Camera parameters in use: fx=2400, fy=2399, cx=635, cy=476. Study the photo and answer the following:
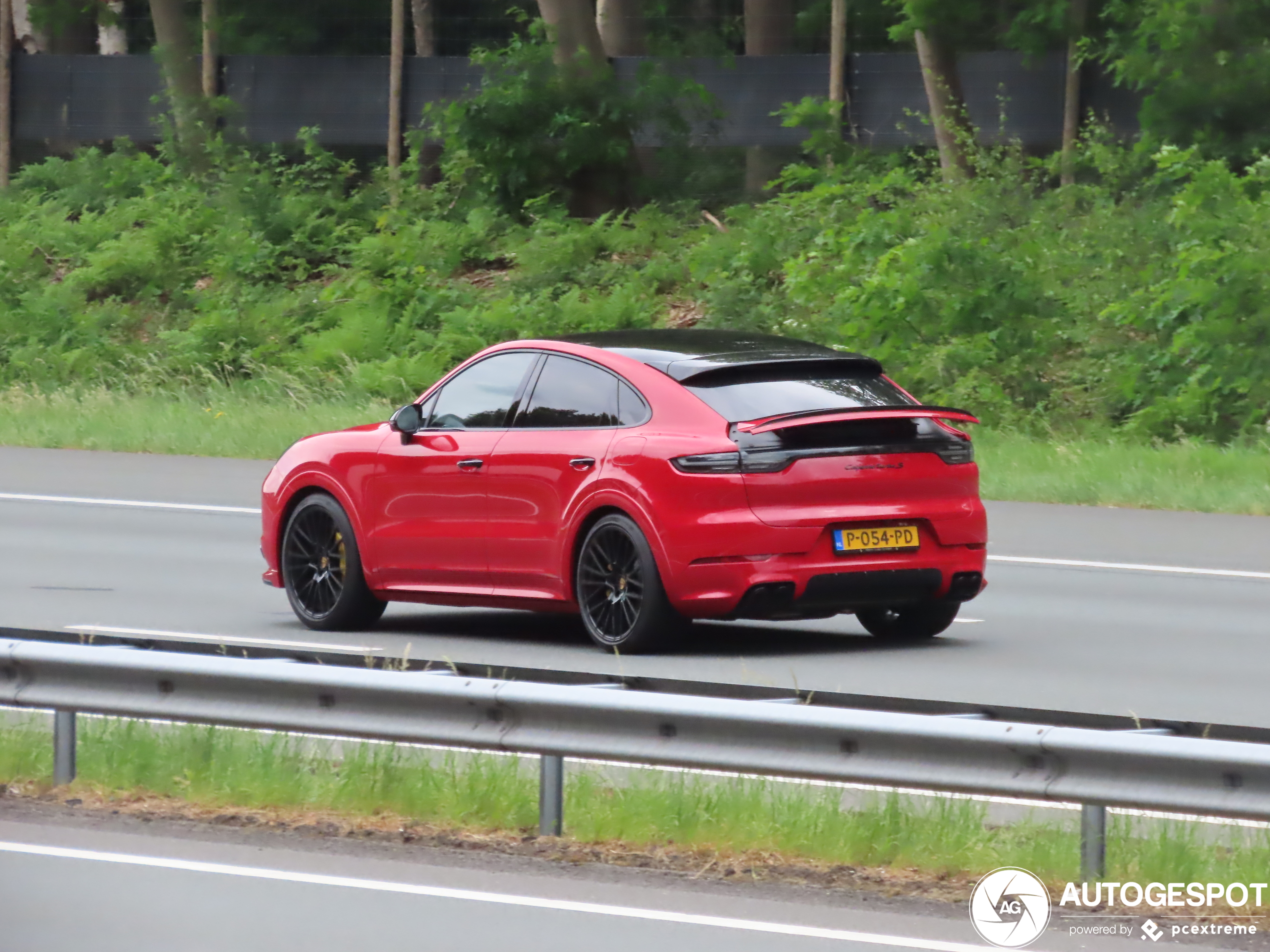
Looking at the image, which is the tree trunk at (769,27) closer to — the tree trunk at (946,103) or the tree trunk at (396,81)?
the tree trunk at (946,103)

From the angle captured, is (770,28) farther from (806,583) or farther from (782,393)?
(806,583)

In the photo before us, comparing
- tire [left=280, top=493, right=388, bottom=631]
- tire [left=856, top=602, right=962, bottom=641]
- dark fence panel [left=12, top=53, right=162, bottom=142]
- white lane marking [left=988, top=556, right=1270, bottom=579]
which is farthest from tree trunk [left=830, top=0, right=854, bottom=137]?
tire [left=856, top=602, right=962, bottom=641]

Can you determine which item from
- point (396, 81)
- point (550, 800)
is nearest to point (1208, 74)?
point (396, 81)

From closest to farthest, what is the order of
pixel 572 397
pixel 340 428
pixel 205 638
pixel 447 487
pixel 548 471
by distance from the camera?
pixel 548 471, pixel 572 397, pixel 447 487, pixel 205 638, pixel 340 428

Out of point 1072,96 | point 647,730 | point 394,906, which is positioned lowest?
point 394,906

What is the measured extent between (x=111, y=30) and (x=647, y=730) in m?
42.7

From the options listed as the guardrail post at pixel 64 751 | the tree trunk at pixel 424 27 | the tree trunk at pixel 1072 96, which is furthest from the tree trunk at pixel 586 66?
the guardrail post at pixel 64 751

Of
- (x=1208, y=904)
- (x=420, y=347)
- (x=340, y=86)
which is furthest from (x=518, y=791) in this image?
(x=340, y=86)

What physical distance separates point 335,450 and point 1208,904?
23.3ft

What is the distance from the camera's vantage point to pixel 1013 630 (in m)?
13.2

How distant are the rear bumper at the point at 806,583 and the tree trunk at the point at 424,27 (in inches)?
1293

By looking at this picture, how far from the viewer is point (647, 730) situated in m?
7.49

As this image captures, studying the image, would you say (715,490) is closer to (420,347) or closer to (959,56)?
(420,347)

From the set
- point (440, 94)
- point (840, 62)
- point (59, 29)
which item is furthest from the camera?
point (59, 29)
